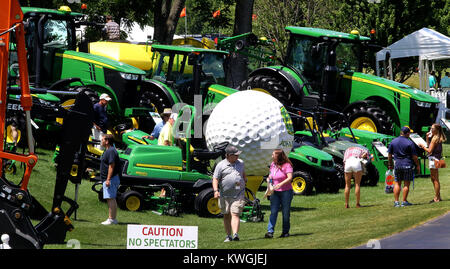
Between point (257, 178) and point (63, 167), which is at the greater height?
point (63, 167)

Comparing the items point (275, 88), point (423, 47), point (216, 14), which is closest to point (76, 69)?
point (275, 88)

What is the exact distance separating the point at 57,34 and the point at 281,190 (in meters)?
9.93

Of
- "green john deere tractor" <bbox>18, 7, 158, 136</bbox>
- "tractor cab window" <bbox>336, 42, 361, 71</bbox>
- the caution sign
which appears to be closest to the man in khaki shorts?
the caution sign

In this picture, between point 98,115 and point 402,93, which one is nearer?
point 98,115

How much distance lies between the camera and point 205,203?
16.7 m

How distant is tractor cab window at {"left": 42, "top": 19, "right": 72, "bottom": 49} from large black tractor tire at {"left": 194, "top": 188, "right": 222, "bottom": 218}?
24.5ft

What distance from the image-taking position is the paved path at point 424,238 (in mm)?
12109

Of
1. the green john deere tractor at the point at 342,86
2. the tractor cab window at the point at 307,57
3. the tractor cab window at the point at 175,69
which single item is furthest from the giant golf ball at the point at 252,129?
the tractor cab window at the point at 307,57

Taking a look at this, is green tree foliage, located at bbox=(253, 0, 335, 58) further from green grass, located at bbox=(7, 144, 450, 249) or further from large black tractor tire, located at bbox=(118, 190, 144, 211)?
large black tractor tire, located at bbox=(118, 190, 144, 211)
